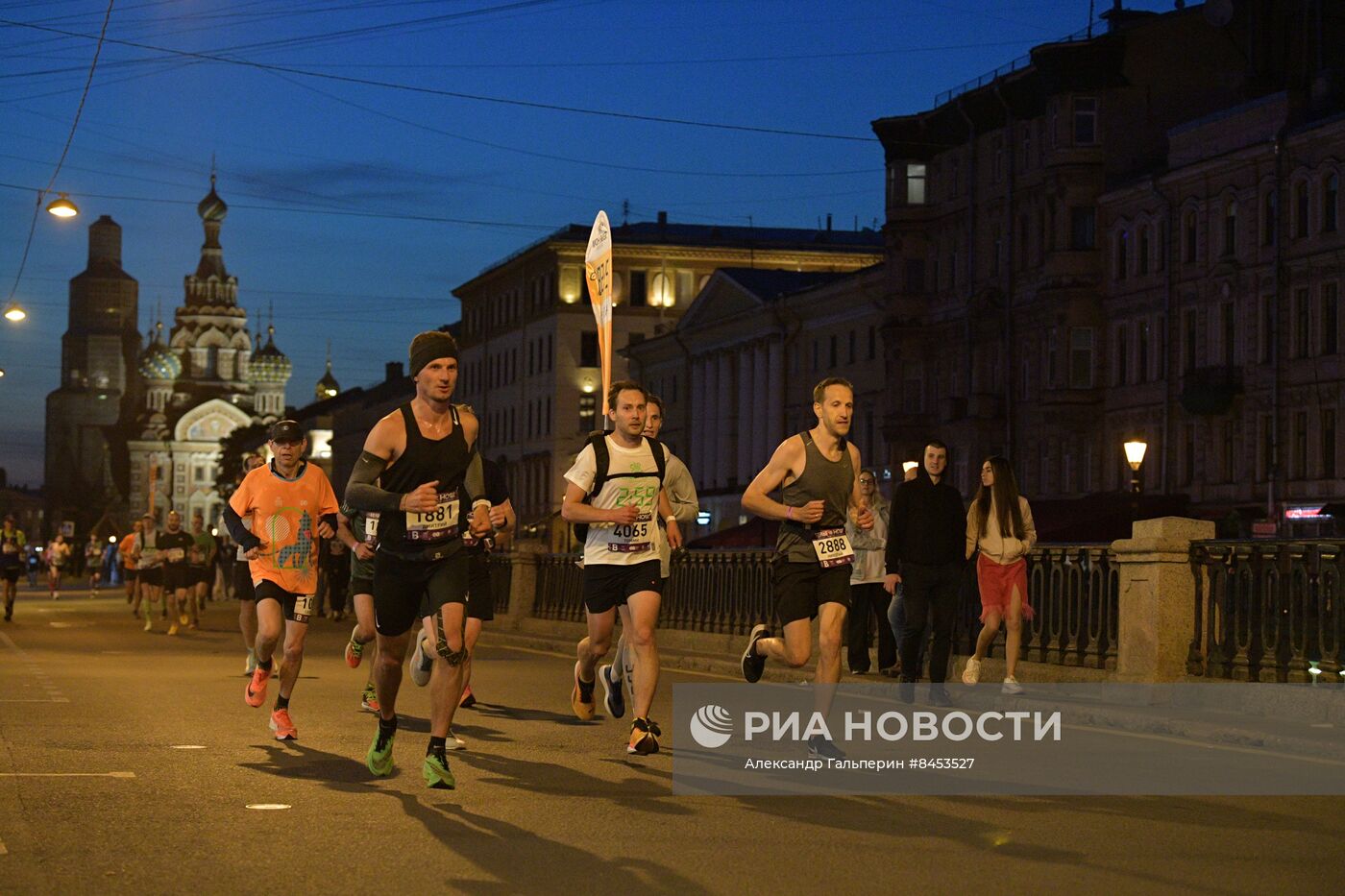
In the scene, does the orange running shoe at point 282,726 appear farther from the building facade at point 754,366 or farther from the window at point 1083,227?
the building facade at point 754,366

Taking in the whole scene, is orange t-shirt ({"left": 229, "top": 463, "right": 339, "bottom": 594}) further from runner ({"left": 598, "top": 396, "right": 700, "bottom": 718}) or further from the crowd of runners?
runner ({"left": 598, "top": 396, "right": 700, "bottom": 718})

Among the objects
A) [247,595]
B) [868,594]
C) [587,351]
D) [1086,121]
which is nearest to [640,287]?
[587,351]

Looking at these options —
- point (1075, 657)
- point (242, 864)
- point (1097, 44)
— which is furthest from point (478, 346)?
point (242, 864)

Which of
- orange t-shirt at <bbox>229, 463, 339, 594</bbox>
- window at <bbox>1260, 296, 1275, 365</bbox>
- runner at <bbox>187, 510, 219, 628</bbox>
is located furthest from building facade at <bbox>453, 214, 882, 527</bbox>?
orange t-shirt at <bbox>229, 463, 339, 594</bbox>

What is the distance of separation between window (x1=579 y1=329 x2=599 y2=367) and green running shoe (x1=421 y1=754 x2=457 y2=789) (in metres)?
101

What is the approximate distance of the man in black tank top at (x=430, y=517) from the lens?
9703mm

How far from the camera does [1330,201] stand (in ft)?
161

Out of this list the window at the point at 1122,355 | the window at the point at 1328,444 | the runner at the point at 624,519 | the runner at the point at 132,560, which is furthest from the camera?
the window at the point at 1122,355

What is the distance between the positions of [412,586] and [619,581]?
2.15 meters

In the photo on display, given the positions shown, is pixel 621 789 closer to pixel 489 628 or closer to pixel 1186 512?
pixel 489 628

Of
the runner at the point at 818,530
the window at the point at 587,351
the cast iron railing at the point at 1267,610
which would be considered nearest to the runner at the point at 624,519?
the runner at the point at 818,530

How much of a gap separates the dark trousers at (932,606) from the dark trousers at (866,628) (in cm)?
→ 261

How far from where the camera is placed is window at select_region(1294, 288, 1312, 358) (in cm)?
5012

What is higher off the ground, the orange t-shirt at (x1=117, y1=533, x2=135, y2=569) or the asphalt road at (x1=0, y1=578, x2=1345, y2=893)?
the orange t-shirt at (x1=117, y1=533, x2=135, y2=569)
